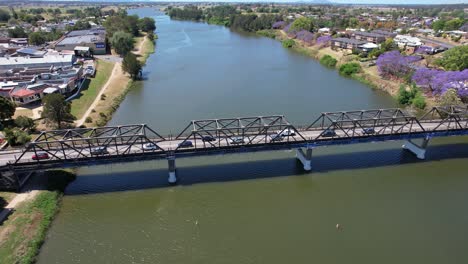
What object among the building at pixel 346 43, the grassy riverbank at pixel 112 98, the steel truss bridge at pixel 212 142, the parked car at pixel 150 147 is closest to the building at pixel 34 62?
the grassy riverbank at pixel 112 98

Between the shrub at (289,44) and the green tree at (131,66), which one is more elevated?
the green tree at (131,66)

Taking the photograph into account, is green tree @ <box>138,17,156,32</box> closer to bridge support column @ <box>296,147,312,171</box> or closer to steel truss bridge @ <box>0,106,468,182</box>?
steel truss bridge @ <box>0,106,468,182</box>

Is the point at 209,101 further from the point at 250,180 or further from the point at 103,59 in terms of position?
the point at 103,59

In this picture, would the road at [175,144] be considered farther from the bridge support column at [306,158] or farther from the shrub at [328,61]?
the shrub at [328,61]

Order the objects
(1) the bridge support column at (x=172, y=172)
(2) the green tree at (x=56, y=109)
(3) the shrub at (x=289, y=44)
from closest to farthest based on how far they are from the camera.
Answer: (1) the bridge support column at (x=172, y=172) < (2) the green tree at (x=56, y=109) < (3) the shrub at (x=289, y=44)

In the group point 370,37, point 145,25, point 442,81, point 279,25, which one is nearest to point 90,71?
point 442,81

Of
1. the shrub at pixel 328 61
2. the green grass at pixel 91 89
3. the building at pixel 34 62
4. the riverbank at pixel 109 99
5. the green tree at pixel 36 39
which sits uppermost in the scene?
the green tree at pixel 36 39

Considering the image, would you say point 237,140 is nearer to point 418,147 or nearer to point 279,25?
point 418,147

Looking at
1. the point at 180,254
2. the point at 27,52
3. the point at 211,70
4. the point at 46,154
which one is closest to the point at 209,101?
the point at 211,70
